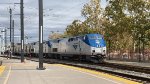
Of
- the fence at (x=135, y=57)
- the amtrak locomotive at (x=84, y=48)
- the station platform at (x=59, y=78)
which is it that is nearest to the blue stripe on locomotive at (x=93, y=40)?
the amtrak locomotive at (x=84, y=48)

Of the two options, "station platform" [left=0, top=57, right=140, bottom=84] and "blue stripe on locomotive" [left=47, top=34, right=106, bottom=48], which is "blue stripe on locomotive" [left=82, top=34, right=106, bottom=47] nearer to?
"blue stripe on locomotive" [left=47, top=34, right=106, bottom=48]

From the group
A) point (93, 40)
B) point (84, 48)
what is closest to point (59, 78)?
point (93, 40)

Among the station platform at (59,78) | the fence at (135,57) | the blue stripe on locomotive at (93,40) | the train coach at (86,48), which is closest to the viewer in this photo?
the station platform at (59,78)

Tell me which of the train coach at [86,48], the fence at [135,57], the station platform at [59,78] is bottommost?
the station platform at [59,78]

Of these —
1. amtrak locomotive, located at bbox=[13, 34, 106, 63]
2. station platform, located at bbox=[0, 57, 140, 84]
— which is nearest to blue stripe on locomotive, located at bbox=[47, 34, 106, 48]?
amtrak locomotive, located at bbox=[13, 34, 106, 63]

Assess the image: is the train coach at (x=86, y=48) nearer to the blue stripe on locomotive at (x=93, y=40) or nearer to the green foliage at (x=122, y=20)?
the blue stripe on locomotive at (x=93, y=40)

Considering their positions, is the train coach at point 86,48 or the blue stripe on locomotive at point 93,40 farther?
the blue stripe on locomotive at point 93,40

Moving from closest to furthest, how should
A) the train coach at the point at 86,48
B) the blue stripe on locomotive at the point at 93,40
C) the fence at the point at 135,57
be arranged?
the train coach at the point at 86,48 < the blue stripe on locomotive at the point at 93,40 < the fence at the point at 135,57

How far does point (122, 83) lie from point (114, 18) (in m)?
37.6

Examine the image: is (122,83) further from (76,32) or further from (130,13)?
(76,32)

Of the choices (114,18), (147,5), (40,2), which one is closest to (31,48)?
(114,18)

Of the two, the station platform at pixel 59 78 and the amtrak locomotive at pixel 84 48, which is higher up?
the amtrak locomotive at pixel 84 48

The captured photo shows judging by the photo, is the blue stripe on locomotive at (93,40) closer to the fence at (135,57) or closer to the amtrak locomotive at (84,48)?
the amtrak locomotive at (84,48)

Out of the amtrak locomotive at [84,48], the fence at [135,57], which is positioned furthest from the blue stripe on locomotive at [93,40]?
the fence at [135,57]
